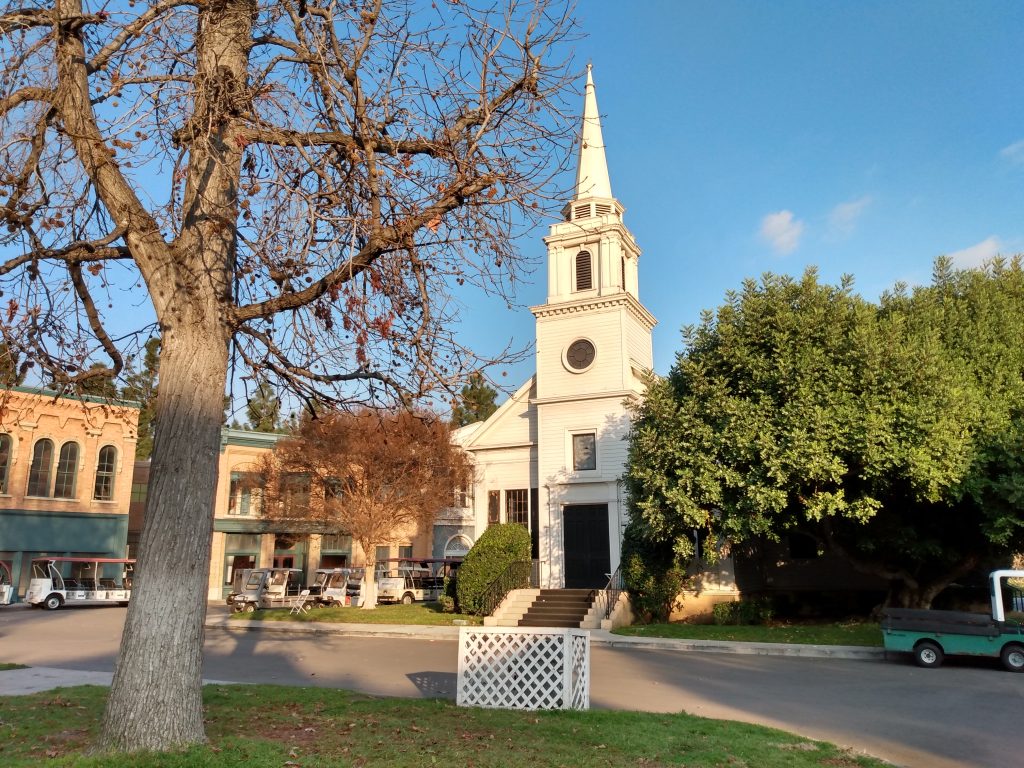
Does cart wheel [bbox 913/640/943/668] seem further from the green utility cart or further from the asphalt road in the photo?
the asphalt road

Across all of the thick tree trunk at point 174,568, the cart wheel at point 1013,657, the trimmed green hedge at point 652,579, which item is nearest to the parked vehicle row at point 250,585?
the trimmed green hedge at point 652,579

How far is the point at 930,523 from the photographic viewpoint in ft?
64.5

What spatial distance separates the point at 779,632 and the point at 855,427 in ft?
20.3

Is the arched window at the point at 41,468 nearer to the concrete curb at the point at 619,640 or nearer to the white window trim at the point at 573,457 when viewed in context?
the concrete curb at the point at 619,640

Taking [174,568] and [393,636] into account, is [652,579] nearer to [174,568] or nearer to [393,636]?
[393,636]

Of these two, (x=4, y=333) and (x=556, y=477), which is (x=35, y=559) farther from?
(x=4, y=333)

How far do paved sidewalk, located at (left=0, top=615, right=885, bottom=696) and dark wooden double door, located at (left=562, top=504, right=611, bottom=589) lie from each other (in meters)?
5.09

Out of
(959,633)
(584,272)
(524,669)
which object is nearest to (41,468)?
(584,272)

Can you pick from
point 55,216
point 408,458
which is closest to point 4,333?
point 55,216

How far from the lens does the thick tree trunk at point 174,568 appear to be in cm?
605

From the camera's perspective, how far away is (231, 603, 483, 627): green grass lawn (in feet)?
78.5


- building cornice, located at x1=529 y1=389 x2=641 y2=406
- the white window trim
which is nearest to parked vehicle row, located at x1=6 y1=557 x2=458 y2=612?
the white window trim

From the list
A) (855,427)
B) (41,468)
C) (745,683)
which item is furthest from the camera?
(41,468)

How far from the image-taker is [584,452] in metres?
27.1
